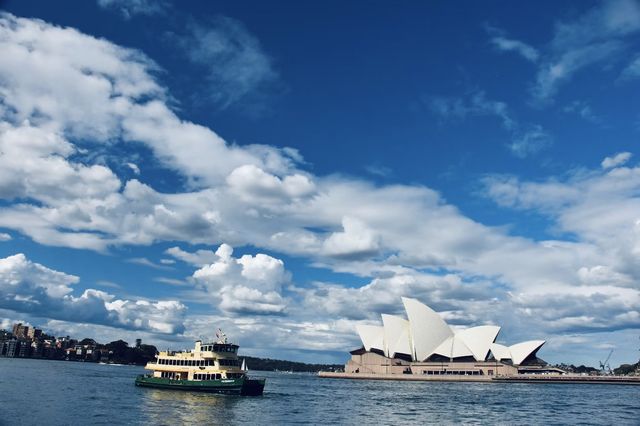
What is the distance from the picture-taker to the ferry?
210 feet

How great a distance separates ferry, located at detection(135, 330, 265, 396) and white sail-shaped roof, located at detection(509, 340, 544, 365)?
113925 mm

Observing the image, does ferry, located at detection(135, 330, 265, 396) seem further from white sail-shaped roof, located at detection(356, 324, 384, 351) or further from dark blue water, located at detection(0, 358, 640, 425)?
white sail-shaped roof, located at detection(356, 324, 384, 351)

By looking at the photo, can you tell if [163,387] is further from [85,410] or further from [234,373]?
[85,410]

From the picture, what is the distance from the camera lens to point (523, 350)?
528ft

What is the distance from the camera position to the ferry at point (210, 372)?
6406 centimetres

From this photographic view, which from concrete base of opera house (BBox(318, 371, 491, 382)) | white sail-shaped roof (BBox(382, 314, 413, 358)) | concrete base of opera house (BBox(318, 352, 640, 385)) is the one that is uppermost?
white sail-shaped roof (BBox(382, 314, 413, 358))

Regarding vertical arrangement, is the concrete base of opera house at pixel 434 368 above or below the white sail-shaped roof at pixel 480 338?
below

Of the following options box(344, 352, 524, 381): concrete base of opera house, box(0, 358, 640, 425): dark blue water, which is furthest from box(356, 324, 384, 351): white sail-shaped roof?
box(0, 358, 640, 425): dark blue water

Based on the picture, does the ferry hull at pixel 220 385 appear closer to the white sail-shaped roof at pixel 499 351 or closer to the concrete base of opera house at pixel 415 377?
the concrete base of opera house at pixel 415 377

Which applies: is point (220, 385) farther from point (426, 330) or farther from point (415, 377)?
point (426, 330)

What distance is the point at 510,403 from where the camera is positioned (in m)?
71.2

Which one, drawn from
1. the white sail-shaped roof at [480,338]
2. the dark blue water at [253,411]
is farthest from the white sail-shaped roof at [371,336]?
the dark blue water at [253,411]

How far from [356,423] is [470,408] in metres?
20.7

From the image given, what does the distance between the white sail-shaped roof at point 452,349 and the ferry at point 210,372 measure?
331ft
